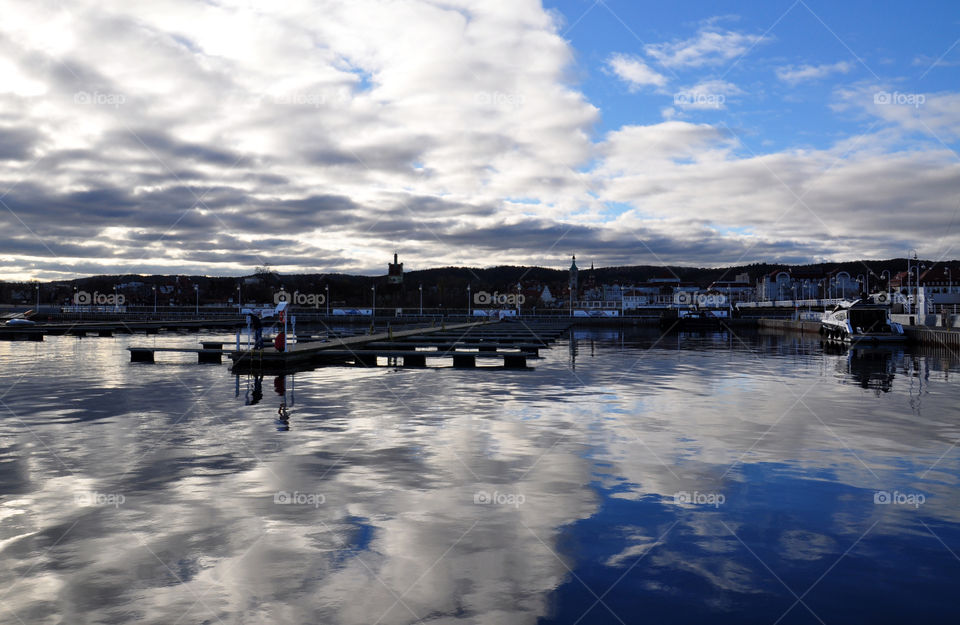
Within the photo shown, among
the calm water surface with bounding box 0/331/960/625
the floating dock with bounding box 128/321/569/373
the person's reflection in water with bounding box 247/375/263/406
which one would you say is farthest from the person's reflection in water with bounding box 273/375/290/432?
the floating dock with bounding box 128/321/569/373

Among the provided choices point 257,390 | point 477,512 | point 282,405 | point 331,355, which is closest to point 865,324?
point 331,355

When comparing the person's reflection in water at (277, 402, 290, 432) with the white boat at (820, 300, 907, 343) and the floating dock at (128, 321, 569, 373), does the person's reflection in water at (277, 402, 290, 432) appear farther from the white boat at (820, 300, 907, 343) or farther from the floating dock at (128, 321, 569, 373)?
the white boat at (820, 300, 907, 343)

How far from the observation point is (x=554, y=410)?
715 inches

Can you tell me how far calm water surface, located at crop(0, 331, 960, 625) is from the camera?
248 inches

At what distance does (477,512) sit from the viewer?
8.95 m

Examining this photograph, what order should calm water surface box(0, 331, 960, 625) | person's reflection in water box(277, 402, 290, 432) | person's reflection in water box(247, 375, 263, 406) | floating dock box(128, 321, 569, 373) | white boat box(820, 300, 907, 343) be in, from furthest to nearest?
1. white boat box(820, 300, 907, 343)
2. floating dock box(128, 321, 569, 373)
3. person's reflection in water box(247, 375, 263, 406)
4. person's reflection in water box(277, 402, 290, 432)
5. calm water surface box(0, 331, 960, 625)

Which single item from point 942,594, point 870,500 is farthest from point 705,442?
point 942,594

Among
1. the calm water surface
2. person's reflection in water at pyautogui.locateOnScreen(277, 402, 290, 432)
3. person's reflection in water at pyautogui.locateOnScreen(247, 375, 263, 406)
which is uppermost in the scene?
the calm water surface

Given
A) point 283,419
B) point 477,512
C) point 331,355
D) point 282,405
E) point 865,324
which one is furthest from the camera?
point 865,324

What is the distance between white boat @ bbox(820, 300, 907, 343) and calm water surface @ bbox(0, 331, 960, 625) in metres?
33.1

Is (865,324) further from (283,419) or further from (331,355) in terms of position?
(283,419)

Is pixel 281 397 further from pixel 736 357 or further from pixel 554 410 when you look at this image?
pixel 736 357

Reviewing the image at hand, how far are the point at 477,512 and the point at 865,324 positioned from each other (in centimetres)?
5446

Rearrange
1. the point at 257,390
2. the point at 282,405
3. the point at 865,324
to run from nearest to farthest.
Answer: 1. the point at 282,405
2. the point at 257,390
3. the point at 865,324
